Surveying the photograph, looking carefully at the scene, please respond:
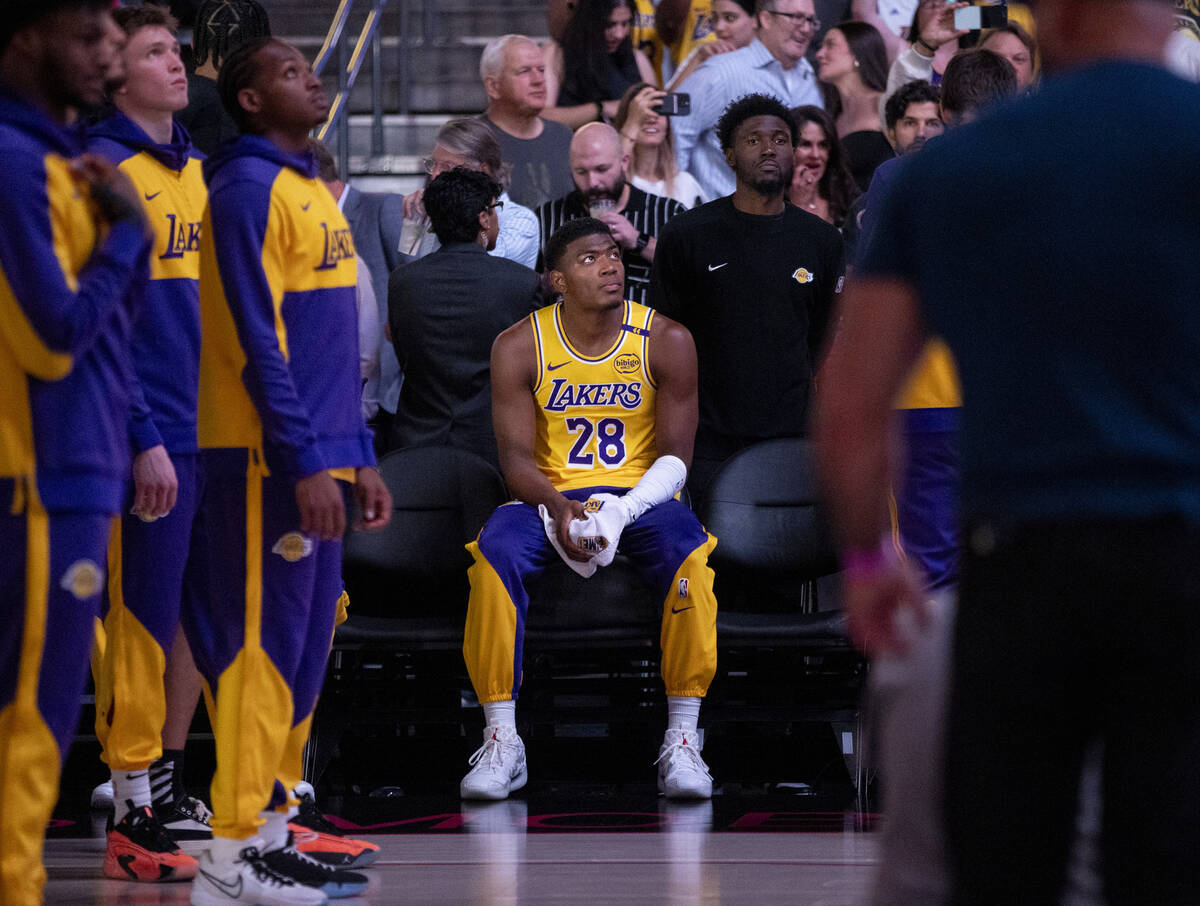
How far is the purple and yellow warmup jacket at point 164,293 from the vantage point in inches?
165

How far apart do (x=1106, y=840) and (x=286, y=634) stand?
2177 mm

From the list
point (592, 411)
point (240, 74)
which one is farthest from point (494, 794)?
point (240, 74)

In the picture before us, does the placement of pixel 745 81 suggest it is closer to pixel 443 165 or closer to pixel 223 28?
pixel 443 165

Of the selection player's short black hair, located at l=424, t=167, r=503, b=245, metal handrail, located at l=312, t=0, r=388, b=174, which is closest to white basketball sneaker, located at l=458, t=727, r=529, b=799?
player's short black hair, located at l=424, t=167, r=503, b=245

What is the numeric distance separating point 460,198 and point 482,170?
1.34 ft

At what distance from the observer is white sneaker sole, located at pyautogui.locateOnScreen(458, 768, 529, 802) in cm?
526

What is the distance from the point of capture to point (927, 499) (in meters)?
4.88

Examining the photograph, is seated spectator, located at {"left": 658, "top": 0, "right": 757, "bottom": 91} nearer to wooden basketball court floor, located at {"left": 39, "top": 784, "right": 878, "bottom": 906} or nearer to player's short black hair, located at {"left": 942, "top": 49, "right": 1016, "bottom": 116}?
player's short black hair, located at {"left": 942, "top": 49, "right": 1016, "bottom": 116}

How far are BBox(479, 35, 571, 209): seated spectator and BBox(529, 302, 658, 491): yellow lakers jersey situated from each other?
6.26 ft

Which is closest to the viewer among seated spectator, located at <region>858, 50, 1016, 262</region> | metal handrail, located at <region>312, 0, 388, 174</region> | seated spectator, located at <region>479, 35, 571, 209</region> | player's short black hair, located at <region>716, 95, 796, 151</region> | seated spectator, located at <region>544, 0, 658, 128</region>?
seated spectator, located at <region>858, 50, 1016, 262</region>

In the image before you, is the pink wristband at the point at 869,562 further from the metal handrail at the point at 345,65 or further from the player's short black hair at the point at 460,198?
the metal handrail at the point at 345,65

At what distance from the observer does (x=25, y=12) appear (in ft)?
8.97

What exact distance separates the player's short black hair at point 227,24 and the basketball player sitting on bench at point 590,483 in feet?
4.17

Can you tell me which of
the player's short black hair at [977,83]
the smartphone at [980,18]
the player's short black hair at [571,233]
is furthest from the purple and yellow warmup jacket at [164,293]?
the smartphone at [980,18]
